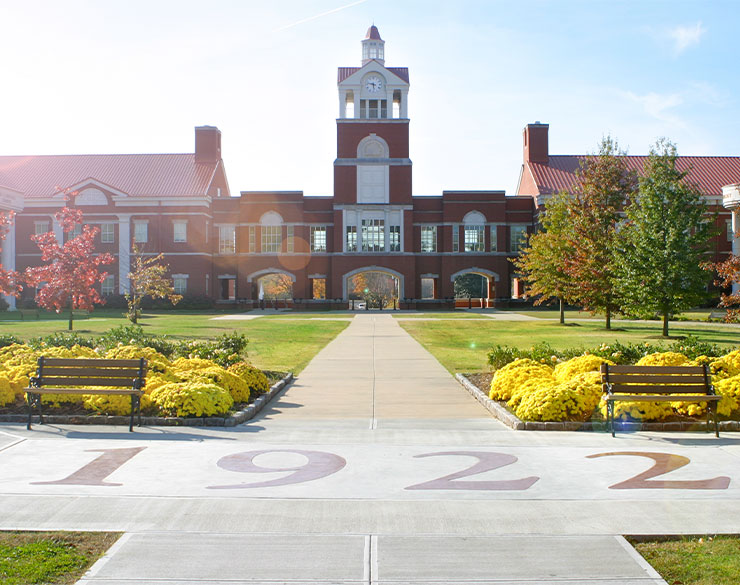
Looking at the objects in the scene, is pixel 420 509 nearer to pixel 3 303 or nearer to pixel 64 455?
pixel 64 455

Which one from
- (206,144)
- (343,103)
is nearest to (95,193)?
(206,144)

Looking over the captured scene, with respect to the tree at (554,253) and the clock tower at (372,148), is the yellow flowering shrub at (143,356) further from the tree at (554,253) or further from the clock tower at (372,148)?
the clock tower at (372,148)

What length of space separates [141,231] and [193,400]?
53.9 metres

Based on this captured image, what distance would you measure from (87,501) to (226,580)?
2.19m

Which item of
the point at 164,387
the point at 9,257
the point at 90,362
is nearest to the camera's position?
the point at 90,362

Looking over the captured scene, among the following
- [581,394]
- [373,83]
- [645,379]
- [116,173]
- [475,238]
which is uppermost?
[373,83]

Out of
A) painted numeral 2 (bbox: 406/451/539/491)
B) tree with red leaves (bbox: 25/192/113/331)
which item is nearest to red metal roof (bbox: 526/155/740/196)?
tree with red leaves (bbox: 25/192/113/331)

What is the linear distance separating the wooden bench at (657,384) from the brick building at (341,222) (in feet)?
165

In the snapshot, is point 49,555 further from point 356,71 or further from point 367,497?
point 356,71

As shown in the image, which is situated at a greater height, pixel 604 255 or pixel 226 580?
pixel 604 255

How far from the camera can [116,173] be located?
64.4 meters

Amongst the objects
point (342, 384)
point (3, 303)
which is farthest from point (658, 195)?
point (3, 303)

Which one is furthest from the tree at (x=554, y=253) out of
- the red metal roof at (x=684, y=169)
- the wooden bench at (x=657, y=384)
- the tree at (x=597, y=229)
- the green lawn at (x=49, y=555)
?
the green lawn at (x=49, y=555)

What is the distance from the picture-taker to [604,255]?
35250 millimetres
